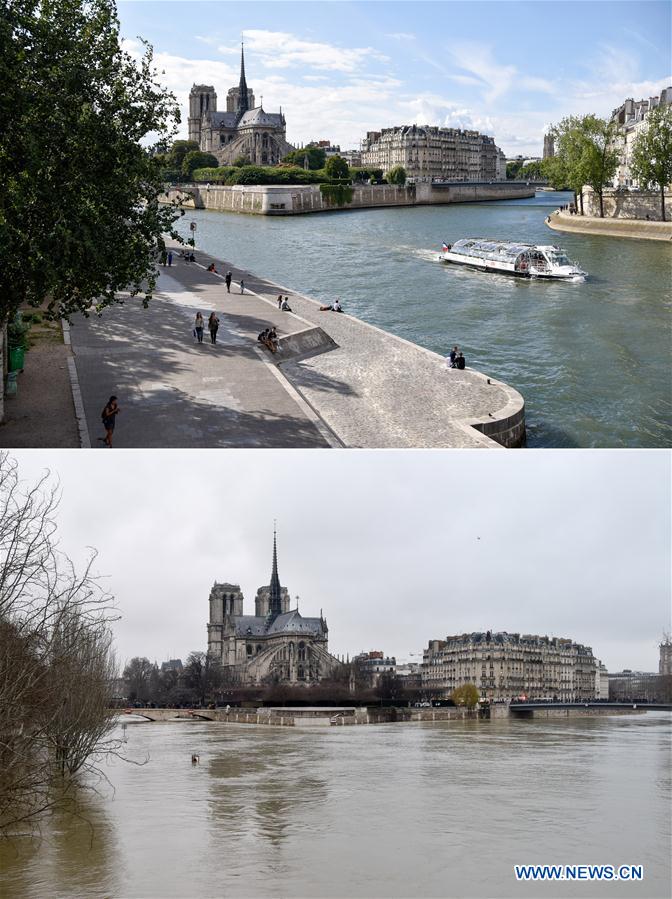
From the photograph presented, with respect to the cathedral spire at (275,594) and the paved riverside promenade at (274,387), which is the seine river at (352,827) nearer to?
the paved riverside promenade at (274,387)

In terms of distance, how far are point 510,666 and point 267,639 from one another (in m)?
21.2

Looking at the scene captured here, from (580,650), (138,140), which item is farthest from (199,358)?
(580,650)

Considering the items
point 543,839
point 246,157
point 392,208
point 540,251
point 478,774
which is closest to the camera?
point 543,839

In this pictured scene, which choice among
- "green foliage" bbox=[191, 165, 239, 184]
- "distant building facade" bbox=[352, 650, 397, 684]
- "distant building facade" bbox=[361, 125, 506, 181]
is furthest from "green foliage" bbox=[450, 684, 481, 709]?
"distant building facade" bbox=[361, 125, 506, 181]

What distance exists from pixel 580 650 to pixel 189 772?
77.4 meters

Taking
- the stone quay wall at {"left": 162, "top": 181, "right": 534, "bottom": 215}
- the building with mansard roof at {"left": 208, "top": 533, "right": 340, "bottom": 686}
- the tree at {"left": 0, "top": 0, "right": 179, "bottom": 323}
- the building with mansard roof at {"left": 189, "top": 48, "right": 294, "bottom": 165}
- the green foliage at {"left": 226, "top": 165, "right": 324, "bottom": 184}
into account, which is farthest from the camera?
the building with mansard roof at {"left": 189, "top": 48, "right": 294, "bottom": 165}

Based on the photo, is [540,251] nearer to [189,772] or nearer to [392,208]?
[189,772]

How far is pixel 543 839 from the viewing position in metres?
15.3

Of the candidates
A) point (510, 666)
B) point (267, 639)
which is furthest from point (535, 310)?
point (267, 639)

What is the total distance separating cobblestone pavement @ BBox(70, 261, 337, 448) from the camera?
1616 centimetres

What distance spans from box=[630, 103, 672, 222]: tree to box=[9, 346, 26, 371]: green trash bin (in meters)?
52.9

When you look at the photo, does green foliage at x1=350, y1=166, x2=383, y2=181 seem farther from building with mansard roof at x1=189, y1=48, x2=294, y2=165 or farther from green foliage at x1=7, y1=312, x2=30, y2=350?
green foliage at x1=7, y1=312, x2=30, y2=350

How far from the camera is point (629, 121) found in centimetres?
10562

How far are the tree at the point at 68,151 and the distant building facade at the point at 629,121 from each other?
79.1 meters
